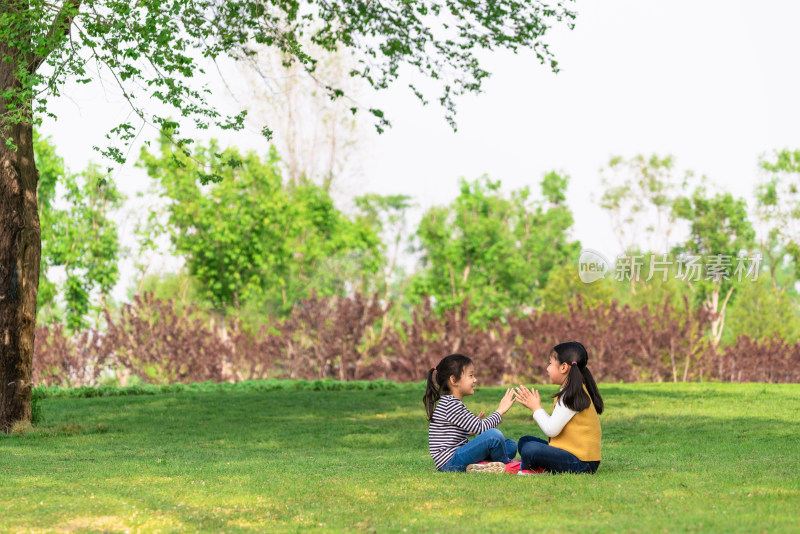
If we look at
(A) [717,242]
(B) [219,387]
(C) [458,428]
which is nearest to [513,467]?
(C) [458,428]

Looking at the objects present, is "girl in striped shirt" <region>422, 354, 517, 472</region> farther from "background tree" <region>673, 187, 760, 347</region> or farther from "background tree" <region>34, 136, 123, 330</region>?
"background tree" <region>673, 187, 760, 347</region>

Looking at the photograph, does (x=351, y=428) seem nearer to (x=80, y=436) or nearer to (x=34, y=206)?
(x=80, y=436)

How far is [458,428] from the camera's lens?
7.39 metres

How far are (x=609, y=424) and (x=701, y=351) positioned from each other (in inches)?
425

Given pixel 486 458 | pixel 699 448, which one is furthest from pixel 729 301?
pixel 486 458

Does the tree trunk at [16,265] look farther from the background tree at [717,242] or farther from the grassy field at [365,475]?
the background tree at [717,242]

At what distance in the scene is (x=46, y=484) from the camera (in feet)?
22.8

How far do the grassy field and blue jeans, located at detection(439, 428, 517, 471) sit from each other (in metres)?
0.26

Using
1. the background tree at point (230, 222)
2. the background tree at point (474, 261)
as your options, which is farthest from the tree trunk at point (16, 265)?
the background tree at point (474, 261)

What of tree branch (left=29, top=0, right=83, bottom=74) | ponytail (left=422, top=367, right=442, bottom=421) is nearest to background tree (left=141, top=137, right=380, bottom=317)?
tree branch (left=29, top=0, right=83, bottom=74)

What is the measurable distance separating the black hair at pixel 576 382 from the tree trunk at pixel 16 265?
8.21 meters

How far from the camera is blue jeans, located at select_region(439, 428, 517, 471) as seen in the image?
282 inches

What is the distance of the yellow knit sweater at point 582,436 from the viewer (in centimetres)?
685

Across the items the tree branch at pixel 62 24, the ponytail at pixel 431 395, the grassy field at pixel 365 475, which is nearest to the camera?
the grassy field at pixel 365 475
